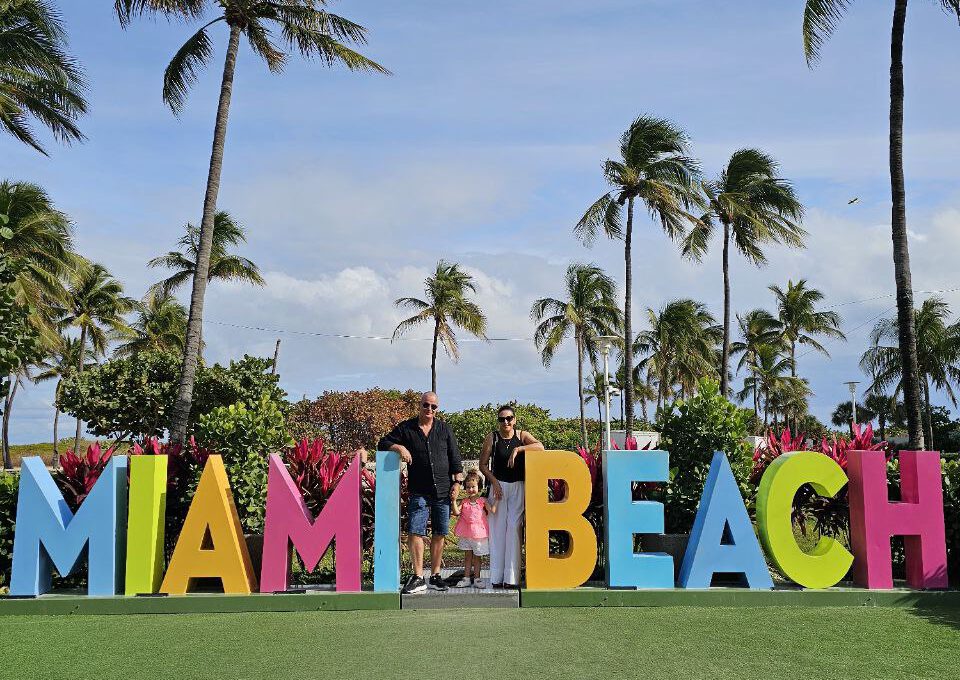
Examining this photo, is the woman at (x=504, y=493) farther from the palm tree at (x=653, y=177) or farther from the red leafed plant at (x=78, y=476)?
the palm tree at (x=653, y=177)

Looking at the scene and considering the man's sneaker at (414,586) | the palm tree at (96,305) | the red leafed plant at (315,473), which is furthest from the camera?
the palm tree at (96,305)

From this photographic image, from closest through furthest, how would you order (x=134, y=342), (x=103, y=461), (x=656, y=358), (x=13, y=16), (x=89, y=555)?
1. (x=89, y=555)
2. (x=103, y=461)
3. (x=13, y=16)
4. (x=134, y=342)
5. (x=656, y=358)

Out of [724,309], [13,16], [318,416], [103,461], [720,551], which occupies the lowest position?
[720,551]

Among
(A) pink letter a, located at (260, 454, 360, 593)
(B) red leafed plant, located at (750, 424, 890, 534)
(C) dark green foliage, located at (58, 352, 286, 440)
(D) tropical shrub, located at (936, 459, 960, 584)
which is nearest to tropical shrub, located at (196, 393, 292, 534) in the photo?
(A) pink letter a, located at (260, 454, 360, 593)

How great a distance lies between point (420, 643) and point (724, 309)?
27838 millimetres

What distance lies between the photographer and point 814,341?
51.1 m

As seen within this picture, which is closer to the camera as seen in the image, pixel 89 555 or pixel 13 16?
pixel 89 555

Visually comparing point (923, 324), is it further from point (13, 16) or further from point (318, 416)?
point (13, 16)

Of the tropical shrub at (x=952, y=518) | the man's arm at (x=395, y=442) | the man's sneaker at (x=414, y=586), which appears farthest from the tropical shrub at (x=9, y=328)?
the tropical shrub at (x=952, y=518)

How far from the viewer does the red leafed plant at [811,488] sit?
952cm

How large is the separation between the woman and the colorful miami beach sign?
0.20 metres

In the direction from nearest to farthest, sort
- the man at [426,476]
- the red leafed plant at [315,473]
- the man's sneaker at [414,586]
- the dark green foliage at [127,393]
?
the man's sneaker at [414,586]
the man at [426,476]
the red leafed plant at [315,473]
the dark green foliage at [127,393]

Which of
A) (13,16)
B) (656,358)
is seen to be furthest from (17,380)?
(656,358)

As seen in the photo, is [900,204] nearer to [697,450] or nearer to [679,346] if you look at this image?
[697,450]
